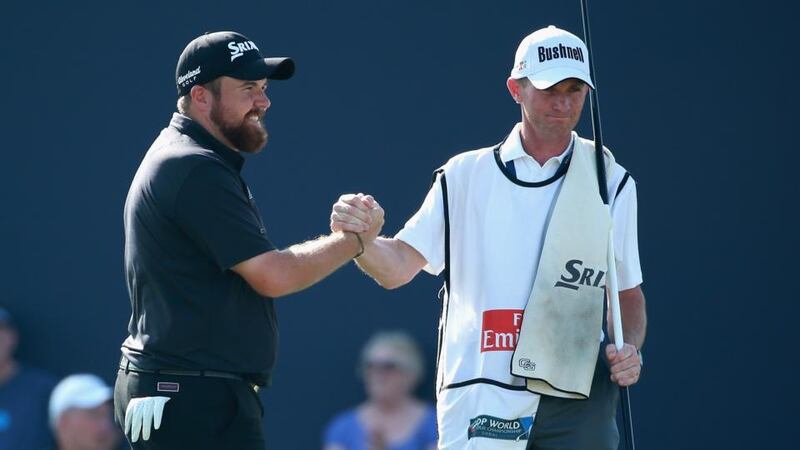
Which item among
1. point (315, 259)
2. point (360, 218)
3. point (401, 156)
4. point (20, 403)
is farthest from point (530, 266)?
point (20, 403)

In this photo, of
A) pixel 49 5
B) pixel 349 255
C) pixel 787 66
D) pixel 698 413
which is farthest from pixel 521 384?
pixel 49 5

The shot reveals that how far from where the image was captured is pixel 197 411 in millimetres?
3820

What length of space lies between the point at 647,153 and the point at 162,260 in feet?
8.29

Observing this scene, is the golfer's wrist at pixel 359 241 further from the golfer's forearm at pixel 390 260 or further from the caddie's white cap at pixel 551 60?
the caddie's white cap at pixel 551 60

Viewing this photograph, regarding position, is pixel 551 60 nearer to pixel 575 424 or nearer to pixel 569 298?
pixel 569 298

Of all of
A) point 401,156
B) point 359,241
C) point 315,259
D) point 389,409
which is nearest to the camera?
point 315,259

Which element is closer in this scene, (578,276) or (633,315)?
(578,276)

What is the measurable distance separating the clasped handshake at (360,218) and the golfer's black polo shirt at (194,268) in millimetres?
Answer: 261

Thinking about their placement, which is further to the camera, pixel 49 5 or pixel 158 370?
pixel 49 5

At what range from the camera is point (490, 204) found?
→ 3996 mm

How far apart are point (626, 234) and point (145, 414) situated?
151 cm

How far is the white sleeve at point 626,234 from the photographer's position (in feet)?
13.4

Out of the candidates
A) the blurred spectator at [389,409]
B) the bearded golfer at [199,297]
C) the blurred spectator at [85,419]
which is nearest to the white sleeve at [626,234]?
the bearded golfer at [199,297]

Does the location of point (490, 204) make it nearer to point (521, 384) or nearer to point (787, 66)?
point (521, 384)
